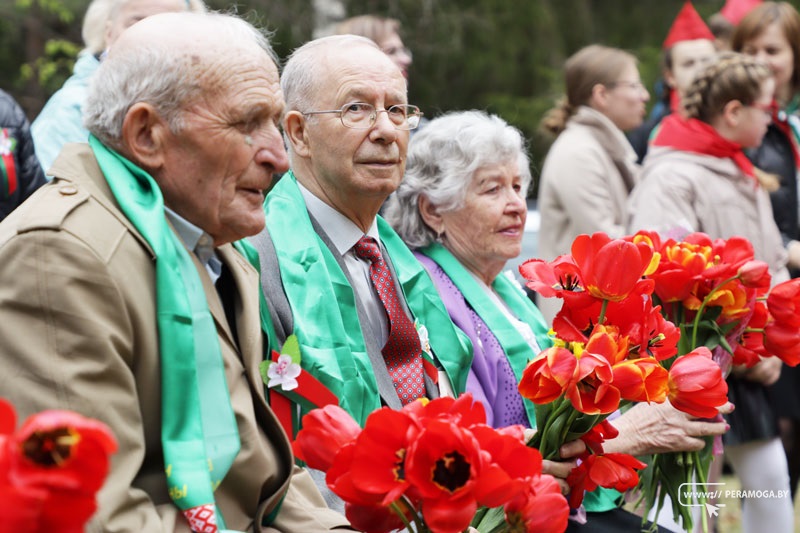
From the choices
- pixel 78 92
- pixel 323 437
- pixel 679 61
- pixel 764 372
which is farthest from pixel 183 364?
pixel 679 61

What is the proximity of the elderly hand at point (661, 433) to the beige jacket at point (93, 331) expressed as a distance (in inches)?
62.1

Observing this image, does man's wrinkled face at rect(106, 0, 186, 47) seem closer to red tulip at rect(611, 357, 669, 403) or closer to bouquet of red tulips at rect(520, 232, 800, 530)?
bouquet of red tulips at rect(520, 232, 800, 530)

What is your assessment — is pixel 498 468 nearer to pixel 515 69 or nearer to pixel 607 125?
pixel 607 125

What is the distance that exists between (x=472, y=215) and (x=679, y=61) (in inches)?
132

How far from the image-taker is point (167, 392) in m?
2.05

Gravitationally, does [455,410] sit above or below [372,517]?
above

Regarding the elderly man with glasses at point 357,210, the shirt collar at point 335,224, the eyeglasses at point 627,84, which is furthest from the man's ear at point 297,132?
the eyeglasses at point 627,84

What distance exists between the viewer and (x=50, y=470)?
137 cm

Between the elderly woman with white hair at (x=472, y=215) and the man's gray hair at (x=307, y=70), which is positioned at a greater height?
the man's gray hair at (x=307, y=70)

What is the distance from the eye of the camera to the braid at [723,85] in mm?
4949

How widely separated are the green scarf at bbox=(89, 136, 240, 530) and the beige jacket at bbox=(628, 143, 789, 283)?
3055mm

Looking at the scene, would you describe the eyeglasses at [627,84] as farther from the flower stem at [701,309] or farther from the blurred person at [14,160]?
the blurred person at [14,160]

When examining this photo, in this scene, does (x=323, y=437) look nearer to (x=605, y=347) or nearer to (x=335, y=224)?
(x=605, y=347)

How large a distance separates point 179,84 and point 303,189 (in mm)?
1149
